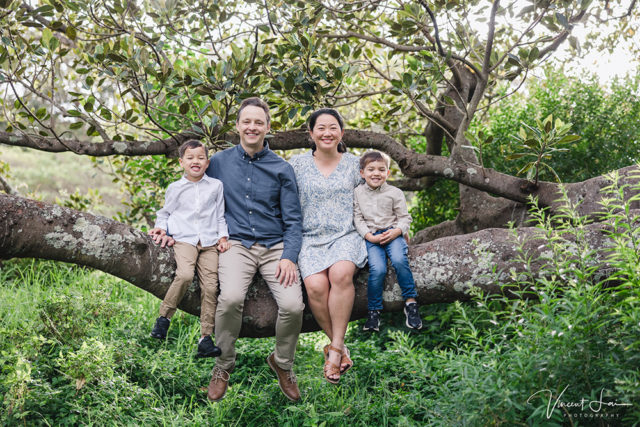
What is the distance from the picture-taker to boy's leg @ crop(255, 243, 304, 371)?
3326mm

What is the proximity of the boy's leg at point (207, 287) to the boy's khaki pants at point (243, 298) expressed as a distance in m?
0.05

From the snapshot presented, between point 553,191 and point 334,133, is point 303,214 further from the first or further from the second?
point 553,191

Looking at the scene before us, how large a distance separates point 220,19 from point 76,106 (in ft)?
4.78

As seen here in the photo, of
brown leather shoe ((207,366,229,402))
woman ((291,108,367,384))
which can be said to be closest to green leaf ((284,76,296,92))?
woman ((291,108,367,384))

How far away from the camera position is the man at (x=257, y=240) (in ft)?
11.0

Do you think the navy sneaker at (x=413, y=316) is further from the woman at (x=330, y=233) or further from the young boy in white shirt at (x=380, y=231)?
the woman at (x=330, y=233)

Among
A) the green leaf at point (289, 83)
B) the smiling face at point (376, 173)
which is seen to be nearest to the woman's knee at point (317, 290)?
the smiling face at point (376, 173)

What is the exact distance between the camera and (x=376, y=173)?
3.81 meters

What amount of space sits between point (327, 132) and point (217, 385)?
1866 mm

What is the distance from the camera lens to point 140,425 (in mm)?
3684

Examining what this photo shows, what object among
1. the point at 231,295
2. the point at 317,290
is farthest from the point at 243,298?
the point at 317,290

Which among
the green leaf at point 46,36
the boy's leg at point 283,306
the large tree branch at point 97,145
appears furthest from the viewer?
the large tree branch at point 97,145

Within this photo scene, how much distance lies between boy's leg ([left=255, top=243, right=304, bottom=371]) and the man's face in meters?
0.75

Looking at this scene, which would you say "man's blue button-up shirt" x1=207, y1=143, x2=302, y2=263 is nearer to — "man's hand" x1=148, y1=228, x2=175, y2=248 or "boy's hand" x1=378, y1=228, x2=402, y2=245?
"man's hand" x1=148, y1=228, x2=175, y2=248
